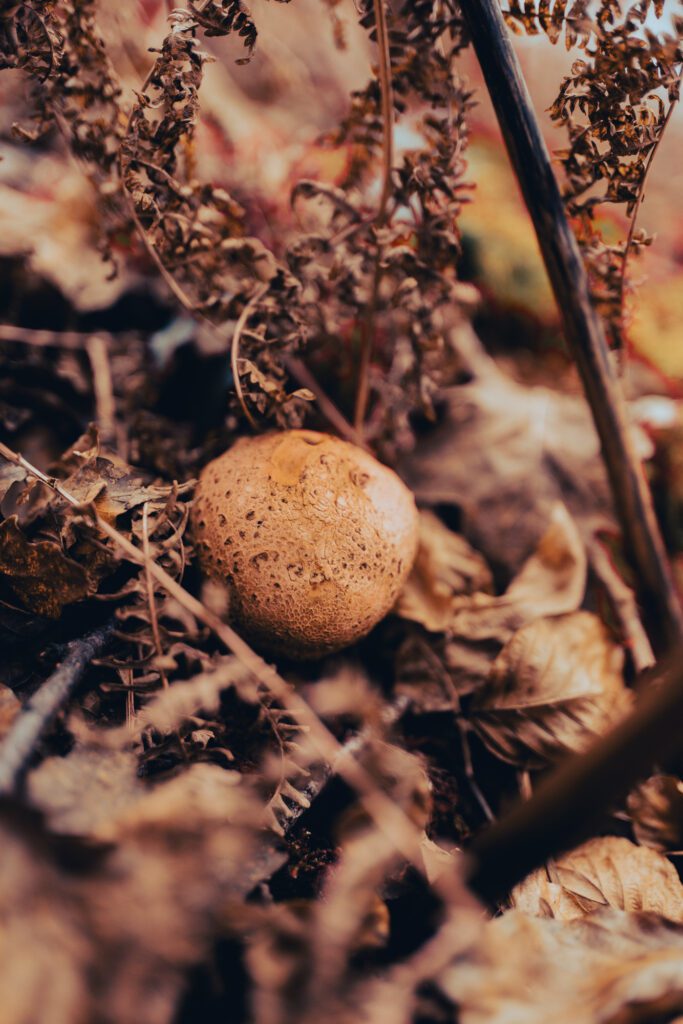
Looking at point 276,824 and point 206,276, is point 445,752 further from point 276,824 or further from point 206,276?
point 206,276

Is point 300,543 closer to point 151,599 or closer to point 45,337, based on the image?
point 151,599

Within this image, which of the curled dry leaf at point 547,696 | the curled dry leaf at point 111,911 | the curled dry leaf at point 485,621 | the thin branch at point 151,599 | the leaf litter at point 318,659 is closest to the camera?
the curled dry leaf at point 111,911

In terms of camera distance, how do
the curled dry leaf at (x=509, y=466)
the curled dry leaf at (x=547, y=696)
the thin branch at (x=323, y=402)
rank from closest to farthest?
the curled dry leaf at (x=547, y=696)
the thin branch at (x=323, y=402)
the curled dry leaf at (x=509, y=466)

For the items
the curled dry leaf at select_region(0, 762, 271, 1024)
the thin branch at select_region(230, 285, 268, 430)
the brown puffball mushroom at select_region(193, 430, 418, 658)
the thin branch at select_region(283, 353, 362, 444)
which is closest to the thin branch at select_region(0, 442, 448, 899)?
the brown puffball mushroom at select_region(193, 430, 418, 658)

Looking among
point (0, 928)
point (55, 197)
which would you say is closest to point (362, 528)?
point (0, 928)

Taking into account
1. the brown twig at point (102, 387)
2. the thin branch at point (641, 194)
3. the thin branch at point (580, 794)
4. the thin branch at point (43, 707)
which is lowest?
the brown twig at point (102, 387)

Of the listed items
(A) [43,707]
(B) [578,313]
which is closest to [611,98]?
(B) [578,313]

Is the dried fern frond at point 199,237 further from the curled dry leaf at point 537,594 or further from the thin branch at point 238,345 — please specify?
the curled dry leaf at point 537,594

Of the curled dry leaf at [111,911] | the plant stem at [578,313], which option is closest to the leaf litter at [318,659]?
the curled dry leaf at [111,911]
